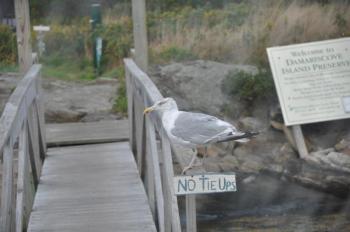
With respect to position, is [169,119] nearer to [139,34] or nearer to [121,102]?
[139,34]

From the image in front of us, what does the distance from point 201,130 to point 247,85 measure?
7.10m

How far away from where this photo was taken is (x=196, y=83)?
12742mm

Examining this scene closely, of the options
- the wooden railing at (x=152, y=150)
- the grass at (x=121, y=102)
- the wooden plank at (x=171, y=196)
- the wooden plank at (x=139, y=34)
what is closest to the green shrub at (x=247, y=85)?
the grass at (x=121, y=102)

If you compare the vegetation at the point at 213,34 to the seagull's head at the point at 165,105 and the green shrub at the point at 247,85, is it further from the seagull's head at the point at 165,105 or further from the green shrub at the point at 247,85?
the seagull's head at the point at 165,105

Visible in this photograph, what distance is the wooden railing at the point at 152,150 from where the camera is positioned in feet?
18.6

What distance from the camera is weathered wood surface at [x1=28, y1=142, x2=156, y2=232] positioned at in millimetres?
6699

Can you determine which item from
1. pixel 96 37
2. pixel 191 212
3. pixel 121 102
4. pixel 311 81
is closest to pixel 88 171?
pixel 191 212

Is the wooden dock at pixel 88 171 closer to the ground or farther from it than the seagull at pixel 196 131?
closer to the ground

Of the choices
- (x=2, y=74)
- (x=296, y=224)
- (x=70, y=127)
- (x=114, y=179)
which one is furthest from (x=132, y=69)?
(x=2, y=74)

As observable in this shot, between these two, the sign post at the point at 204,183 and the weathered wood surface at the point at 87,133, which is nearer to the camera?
the sign post at the point at 204,183

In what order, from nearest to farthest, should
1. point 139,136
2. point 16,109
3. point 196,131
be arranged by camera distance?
point 196,131, point 16,109, point 139,136

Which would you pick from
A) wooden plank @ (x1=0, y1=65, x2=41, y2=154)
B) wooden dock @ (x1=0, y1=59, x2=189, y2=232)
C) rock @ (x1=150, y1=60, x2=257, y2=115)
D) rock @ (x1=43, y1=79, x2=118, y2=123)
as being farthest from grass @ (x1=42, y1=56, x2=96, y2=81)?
wooden plank @ (x1=0, y1=65, x2=41, y2=154)

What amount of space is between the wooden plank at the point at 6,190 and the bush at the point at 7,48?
25.8 feet

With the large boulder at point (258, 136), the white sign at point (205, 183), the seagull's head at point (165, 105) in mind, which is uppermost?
the seagull's head at point (165, 105)
